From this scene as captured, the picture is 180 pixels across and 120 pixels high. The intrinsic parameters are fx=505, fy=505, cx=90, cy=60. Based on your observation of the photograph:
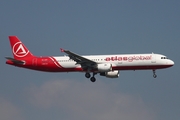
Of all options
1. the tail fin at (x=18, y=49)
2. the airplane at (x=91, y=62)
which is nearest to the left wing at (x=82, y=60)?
the airplane at (x=91, y=62)

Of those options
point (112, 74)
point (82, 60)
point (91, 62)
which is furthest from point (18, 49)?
point (112, 74)

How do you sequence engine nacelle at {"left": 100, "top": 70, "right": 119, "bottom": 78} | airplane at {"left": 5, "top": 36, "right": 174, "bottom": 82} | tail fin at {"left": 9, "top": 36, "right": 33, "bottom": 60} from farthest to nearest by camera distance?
tail fin at {"left": 9, "top": 36, "right": 33, "bottom": 60}, engine nacelle at {"left": 100, "top": 70, "right": 119, "bottom": 78}, airplane at {"left": 5, "top": 36, "right": 174, "bottom": 82}

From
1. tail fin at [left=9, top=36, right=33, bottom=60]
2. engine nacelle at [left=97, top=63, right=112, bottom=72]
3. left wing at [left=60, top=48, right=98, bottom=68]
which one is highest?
tail fin at [left=9, top=36, right=33, bottom=60]

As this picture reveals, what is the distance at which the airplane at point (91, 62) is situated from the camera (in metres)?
82.4

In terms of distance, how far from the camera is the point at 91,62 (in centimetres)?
8375

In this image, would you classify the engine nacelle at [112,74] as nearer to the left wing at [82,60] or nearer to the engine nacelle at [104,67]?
the engine nacelle at [104,67]

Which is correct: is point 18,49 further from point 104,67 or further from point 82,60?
point 104,67

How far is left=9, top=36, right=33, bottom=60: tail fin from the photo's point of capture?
9019 centimetres

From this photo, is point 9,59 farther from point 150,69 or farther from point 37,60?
point 150,69

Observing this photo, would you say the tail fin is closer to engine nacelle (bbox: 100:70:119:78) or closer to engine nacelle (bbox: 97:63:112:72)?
engine nacelle (bbox: 97:63:112:72)

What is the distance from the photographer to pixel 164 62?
271 ft

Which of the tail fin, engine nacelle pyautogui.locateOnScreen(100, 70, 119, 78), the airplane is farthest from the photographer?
the tail fin

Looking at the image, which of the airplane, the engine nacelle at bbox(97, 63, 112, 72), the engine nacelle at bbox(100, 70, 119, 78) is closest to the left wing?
the airplane

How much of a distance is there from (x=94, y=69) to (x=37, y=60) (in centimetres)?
1057
